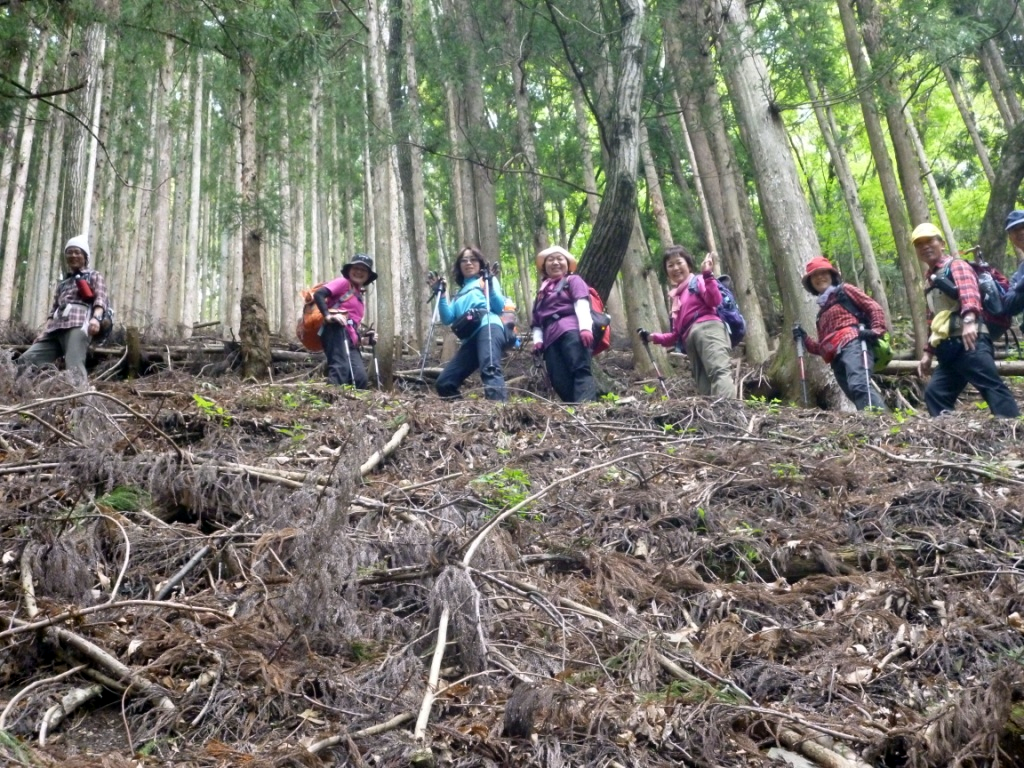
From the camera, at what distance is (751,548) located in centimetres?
356

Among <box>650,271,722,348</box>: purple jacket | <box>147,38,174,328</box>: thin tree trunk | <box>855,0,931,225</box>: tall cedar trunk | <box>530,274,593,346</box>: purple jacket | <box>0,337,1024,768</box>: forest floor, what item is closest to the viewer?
<box>0,337,1024,768</box>: forest floor

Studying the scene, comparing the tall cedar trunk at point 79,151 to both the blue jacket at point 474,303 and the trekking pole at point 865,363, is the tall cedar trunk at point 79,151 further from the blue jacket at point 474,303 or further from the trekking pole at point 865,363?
the trekking pole at point 865,363

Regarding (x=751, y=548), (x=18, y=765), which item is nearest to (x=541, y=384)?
(x=751, y=548)

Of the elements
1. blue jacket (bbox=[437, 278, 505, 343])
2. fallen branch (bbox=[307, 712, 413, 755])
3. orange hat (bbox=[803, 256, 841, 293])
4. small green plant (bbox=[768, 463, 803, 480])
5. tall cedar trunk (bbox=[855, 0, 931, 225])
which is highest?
tall cedar trunk (bbox=[855, 0, 931, 225])

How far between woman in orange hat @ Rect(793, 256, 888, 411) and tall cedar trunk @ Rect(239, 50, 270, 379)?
5166 millimetres

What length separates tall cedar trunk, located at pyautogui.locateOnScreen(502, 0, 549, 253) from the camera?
35.0 feet

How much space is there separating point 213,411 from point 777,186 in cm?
574

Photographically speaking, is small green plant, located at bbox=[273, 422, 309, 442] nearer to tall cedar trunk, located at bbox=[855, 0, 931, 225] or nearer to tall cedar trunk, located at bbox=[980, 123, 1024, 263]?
tall cedar trunk, located at bbox=[980, 123, 1024, 263]

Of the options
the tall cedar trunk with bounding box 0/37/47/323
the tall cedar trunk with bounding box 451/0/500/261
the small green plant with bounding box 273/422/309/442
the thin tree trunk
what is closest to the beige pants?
the small green plant with bounding box 273/422/309/442

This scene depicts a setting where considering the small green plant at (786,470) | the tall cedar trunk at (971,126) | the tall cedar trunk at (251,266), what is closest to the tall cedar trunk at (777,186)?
the small green plant at (786,470)

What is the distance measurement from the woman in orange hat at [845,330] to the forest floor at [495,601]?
2032 mm

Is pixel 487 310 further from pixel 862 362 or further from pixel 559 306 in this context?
pixel 862 362

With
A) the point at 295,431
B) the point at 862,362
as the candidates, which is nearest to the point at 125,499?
the point at 295,431

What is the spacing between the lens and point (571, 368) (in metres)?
7.62
